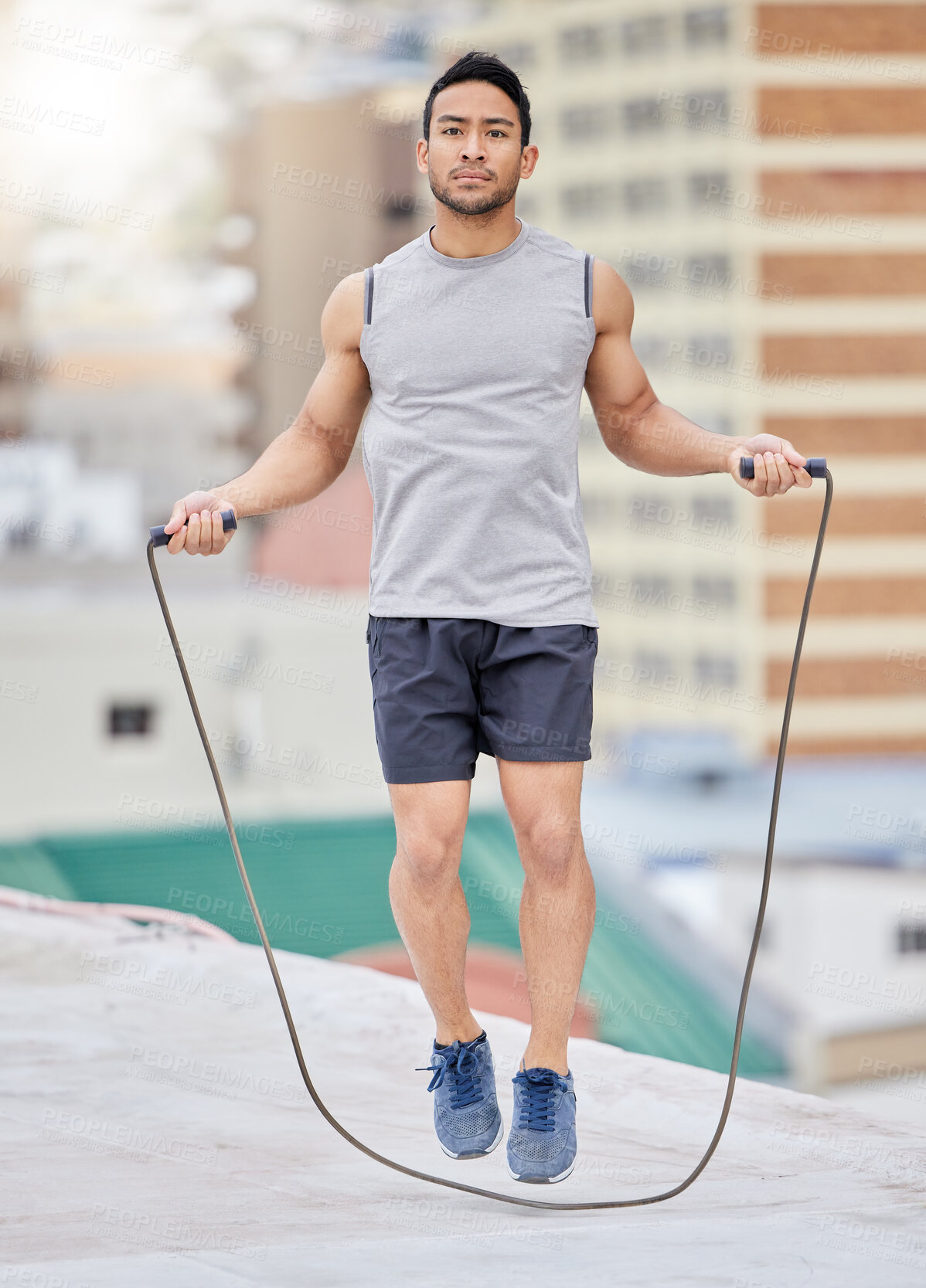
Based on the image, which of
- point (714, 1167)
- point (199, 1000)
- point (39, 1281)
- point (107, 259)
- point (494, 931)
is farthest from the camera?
point (107, 259)

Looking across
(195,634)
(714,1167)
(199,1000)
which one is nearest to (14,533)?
(195,634)

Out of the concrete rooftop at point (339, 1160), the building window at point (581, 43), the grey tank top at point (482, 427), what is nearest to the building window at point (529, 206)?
the building window at point (581, 43)

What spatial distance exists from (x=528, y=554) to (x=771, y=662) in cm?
3176

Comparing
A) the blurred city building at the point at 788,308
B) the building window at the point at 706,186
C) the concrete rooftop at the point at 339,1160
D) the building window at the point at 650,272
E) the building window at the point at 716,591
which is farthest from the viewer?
the building window at the point at 650,272

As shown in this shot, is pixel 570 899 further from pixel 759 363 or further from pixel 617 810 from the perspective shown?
pixel 759 363

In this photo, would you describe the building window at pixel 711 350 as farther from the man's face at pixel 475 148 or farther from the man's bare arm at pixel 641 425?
the man's face at pixel 475 148

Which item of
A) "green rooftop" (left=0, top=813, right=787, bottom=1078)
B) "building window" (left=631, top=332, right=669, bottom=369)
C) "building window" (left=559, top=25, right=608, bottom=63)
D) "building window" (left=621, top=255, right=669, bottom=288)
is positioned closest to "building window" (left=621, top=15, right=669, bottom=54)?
"building window" (left=559, top=25, right=608, bottom=63)

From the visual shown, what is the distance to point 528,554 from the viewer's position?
2.15m

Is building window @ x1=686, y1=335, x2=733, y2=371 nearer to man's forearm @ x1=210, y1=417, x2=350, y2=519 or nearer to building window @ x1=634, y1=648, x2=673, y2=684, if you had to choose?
building window @ x1=634, y1=648, x2=673, y2=684

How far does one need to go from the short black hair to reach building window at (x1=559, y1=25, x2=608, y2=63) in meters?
35.4

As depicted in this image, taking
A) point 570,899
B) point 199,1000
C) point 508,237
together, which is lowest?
point 199,1000

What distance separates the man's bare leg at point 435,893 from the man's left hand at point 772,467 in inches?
23.3

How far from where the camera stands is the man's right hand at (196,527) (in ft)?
7.02

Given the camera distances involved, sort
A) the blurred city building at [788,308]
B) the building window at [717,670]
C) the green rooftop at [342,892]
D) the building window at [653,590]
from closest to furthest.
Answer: the green rooftop at [342,892]
the blurred city building at [788,308]
the building window at [717,670]
the building window at [653,590]
